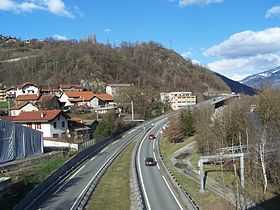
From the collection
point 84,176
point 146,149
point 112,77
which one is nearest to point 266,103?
point 84,176

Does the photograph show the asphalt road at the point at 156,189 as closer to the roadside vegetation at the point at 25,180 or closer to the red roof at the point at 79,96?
the roadside vegetation at the point at 25,180

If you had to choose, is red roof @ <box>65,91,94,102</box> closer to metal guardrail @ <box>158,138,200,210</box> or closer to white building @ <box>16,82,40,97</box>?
white building @ <box>16,82,40,97</box>

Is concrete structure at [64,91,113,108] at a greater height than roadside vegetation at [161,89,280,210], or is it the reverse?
concrete structure at [64,91,113,108]

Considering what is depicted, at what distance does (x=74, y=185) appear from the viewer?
45219 mm

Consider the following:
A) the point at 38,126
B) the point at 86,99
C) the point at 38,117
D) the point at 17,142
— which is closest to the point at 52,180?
the point at 17,142

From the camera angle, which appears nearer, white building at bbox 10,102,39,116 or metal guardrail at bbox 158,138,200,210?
metal guardrail at bbox 158,138,200,210

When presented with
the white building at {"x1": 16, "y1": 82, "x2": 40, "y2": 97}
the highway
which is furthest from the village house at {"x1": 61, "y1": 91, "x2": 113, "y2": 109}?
the highway

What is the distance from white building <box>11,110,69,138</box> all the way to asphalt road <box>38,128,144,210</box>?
12.0 meters

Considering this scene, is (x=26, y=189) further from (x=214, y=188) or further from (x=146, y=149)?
(x=146, y=149)

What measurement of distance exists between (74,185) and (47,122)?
1526 inches

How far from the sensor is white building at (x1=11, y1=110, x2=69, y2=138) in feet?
271

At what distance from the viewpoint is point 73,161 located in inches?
2283

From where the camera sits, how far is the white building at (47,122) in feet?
271

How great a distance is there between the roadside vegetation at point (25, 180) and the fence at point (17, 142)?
123 inches
